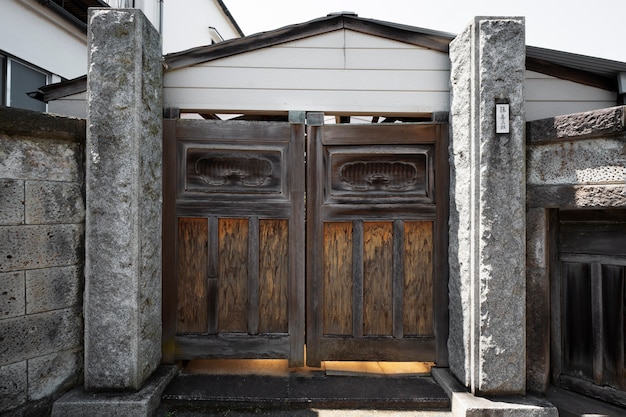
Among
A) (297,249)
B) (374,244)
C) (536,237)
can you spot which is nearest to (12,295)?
(297,249)

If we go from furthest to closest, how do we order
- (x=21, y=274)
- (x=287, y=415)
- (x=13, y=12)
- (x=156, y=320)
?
(x=13, y=12) < (x=156, y=320) < (x=287, y=415) < (x=21, y=274)

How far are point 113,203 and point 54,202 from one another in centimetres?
50

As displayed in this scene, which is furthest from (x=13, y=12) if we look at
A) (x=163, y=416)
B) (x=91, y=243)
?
(x=163, y=416)

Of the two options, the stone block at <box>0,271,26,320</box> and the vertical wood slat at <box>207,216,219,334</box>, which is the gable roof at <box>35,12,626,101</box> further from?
the stone block at <box>0,271,26,320</box>

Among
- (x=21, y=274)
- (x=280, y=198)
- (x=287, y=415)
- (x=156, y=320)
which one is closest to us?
(x=21, y=274)

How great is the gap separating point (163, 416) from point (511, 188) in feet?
12.1

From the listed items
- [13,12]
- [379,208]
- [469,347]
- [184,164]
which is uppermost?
[13,12]

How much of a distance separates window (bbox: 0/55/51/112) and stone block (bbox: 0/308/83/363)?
3769mm

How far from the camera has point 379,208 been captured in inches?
129

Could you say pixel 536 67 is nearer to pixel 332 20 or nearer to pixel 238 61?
pixel 332 20

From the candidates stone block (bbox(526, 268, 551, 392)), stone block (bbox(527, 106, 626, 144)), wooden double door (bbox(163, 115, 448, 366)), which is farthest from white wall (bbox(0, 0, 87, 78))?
stone block (bbox(526, 268, 551, 392))

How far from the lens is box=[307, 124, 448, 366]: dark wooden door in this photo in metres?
3.28

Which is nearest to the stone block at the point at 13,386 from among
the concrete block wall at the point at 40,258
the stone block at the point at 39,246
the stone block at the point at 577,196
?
the concrete block wall at the point at 40,258

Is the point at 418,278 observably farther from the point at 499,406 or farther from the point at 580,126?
the point at 580,126
